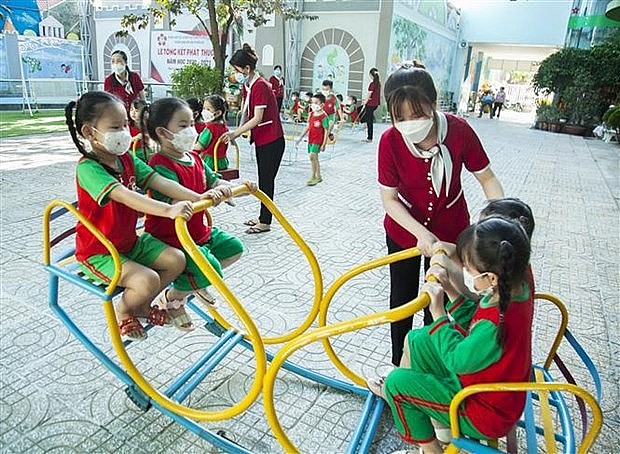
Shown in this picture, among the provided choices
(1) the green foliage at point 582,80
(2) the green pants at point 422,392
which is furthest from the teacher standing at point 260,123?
(1) the green foliage at point 582,80

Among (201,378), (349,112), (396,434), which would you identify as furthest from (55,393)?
(349,112)

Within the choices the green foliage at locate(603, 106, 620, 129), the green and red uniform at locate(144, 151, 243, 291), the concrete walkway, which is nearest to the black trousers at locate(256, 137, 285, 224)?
the concrete walkway

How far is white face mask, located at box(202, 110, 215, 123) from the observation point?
480 cm

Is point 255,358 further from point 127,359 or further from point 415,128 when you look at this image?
point 415,128

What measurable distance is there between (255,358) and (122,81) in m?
5.08

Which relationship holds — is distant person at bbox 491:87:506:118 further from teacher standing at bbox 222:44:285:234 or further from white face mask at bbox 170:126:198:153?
white face mask at bbox 170:126:198:153

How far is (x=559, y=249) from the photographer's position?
4.40 metres

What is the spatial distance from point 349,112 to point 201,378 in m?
11.1

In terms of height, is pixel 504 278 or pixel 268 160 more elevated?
pixel 504 278

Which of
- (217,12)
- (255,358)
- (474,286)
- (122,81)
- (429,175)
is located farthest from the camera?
(217,12)

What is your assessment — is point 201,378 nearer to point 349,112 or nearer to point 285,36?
point 349,112

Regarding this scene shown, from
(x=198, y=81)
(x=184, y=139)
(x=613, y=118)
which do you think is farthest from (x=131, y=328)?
(x=613, y=118)

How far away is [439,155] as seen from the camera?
5.87 feet

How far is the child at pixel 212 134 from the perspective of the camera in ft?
15.5
